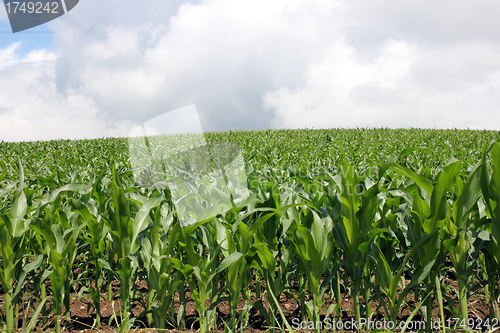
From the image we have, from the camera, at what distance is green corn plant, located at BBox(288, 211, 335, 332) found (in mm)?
1864

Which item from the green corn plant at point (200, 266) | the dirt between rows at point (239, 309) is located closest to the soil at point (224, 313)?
the dirt between rows at point (239, 309)

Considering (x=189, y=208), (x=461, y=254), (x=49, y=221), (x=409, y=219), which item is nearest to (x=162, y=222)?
(x=189, y=208)

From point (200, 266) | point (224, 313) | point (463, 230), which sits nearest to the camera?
point (463, 230)

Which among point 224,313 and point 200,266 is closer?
point 200,266

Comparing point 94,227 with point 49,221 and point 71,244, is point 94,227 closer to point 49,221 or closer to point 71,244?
point 71,244

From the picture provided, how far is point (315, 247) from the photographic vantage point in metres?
1.90

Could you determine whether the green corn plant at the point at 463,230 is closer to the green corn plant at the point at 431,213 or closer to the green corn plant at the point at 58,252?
the green corn plant at the point at 431,213

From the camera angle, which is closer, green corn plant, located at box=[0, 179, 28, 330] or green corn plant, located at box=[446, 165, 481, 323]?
green corn plant, located at box=[446, 165, 481, 323]

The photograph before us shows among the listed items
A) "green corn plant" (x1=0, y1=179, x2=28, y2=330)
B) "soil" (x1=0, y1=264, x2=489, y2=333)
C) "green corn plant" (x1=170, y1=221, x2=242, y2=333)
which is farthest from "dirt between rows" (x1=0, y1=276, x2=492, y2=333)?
"green corn plant" (x1=170, y1=221, x2=242, y2=333)

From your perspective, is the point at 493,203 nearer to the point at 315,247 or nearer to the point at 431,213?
the point at 431,213

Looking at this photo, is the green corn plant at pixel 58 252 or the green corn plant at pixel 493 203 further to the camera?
the green corn plant at pixel 58 252

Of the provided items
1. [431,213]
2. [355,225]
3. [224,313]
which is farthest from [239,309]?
[431,213]

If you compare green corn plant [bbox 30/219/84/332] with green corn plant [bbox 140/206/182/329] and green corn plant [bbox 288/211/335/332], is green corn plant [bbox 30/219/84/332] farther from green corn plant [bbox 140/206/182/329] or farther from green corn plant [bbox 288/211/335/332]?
green corn plant [bbox 288/211/335/332]

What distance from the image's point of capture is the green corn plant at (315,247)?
1864 mm
